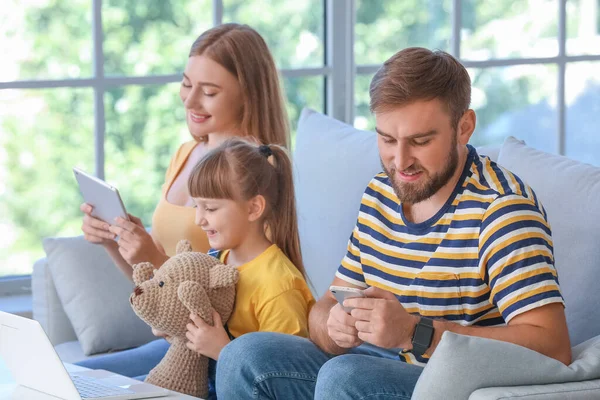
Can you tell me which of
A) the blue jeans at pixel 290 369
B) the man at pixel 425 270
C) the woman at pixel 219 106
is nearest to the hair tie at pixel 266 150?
the woman at pixel 219 106

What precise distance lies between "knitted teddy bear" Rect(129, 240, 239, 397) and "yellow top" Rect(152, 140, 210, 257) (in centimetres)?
30

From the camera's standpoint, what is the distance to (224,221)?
2.19m

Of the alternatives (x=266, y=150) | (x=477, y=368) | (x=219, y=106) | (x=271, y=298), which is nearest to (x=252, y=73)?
(x=219, y=106)

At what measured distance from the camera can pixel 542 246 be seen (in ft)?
5.79

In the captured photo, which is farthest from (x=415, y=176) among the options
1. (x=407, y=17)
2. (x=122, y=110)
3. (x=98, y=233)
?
(x=407, y=17)

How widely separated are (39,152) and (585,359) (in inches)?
78.2

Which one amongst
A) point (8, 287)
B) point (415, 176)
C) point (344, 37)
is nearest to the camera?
point (415, 176)

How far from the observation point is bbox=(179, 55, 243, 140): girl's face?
2.47 meters

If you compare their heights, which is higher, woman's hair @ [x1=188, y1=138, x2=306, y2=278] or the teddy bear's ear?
woman's hair @ [x1=188, y1=138, x2=306, y2=278]

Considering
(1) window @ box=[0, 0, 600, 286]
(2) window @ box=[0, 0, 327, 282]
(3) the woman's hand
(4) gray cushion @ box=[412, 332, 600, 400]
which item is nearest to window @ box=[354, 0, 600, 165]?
(1) window @ box=[0, 0, 600, 286]

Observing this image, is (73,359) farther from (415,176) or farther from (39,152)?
(415,176)

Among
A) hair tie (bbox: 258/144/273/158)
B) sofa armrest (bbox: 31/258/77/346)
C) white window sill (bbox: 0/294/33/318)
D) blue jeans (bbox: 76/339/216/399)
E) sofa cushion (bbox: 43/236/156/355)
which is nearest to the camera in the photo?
hair tie (bbox: 258/144/273/158)

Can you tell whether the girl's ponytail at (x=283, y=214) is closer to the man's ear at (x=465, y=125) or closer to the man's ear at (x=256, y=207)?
the man's ear at (x=256, y=207)

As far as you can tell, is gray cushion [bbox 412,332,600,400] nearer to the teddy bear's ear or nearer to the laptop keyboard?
the laptop keyboard
